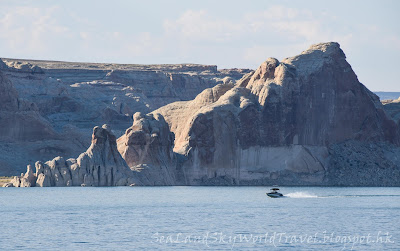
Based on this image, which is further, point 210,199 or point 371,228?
point 210,199

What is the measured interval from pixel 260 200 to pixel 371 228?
185 ft

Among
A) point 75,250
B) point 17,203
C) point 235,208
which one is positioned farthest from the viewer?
point 17,203

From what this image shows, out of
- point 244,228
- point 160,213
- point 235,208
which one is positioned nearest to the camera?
point 244,228

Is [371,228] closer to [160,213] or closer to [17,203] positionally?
[160,213]

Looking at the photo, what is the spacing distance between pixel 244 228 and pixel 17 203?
5450 cm

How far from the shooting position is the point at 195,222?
119500 millimetres

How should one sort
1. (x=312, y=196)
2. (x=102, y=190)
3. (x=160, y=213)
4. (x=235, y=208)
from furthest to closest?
1. (x=102, y=190)
2. (x=312, y=196)
3. (x=235, y=208)
4. (x=160, y=213)

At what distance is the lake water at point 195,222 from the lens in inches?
3851

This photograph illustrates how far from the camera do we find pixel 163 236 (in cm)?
10375

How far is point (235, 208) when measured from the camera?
144875 millimetres

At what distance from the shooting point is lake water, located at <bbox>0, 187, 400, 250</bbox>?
9781 centimetres

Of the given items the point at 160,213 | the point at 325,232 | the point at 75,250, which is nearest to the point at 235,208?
the point at 160,213

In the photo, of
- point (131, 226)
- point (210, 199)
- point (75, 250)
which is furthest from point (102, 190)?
point (75, 250)

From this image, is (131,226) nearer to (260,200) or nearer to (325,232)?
(325,232)
